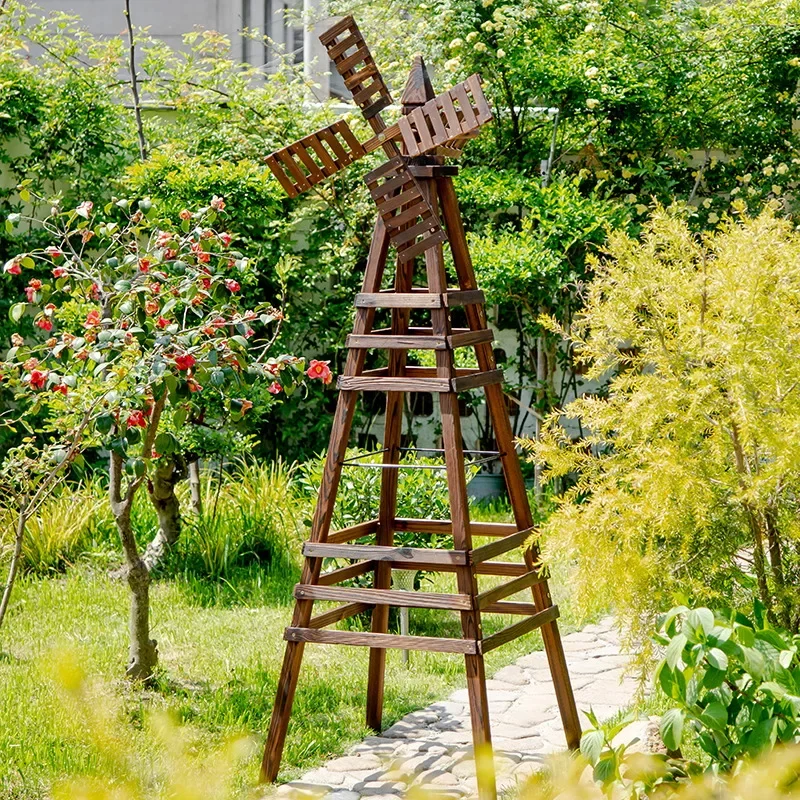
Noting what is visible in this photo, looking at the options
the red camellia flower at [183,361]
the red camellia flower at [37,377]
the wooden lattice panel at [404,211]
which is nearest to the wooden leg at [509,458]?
the wooden lattice panel at [404,211]

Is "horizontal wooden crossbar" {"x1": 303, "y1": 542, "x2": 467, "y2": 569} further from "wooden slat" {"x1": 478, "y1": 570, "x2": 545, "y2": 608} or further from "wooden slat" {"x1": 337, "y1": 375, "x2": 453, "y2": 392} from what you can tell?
"wooden slat" {"x1": 337, "y1": 375, "x2": 453, "y2": 392}

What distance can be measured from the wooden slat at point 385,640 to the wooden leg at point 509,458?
0.57 meters

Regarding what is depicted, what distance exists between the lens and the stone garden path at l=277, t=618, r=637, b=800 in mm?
4227

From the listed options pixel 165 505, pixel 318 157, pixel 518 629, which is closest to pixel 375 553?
pixel 518 629

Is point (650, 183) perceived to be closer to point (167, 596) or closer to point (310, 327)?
point (310, 327)

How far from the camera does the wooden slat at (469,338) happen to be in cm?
418

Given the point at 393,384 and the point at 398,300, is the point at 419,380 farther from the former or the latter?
the point at 398,300

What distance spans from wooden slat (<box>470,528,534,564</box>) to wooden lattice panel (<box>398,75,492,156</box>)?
4.78 ft

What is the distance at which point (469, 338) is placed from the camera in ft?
14.3

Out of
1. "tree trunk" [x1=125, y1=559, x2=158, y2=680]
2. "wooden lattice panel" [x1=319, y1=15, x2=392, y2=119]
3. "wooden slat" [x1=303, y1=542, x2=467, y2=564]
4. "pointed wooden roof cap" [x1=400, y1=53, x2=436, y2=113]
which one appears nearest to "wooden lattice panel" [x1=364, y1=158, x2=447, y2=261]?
"pointed wooden roof cap" [x1=400, y1=53, x2=436, y2=113]

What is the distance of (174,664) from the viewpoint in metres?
5.55

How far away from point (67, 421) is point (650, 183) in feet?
17.1

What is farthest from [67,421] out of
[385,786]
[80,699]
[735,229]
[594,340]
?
[80,699]

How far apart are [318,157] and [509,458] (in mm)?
1417
